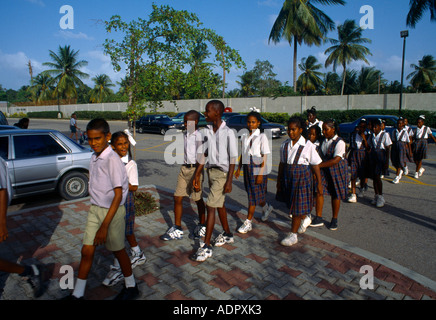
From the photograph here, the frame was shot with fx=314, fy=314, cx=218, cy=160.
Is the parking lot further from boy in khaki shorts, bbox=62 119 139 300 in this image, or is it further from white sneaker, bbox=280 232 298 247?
boy in khaki shorts, bbox=62 119 139 300

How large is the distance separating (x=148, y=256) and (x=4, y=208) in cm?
167

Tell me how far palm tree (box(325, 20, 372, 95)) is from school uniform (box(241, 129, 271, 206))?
37032 millimetres

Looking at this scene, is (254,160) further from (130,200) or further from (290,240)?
(130,200)

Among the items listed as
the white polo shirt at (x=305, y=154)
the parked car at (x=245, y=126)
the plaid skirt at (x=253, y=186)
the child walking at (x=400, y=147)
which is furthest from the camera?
the parked car at (x=245, y=126)

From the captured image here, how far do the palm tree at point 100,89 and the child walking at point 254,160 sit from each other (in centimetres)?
6103

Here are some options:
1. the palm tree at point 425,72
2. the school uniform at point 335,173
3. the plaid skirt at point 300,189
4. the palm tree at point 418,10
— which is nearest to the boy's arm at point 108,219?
the plaid skirt at point 300,189

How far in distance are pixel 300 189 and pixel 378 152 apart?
323 cm

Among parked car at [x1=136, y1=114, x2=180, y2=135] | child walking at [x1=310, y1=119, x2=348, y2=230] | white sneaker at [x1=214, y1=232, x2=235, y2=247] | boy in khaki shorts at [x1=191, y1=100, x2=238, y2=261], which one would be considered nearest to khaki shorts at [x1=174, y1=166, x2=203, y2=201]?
boy in khaki shorts at [x1=191, y1=100, x2=238, y2=261]

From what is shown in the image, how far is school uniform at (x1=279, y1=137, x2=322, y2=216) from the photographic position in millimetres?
4203

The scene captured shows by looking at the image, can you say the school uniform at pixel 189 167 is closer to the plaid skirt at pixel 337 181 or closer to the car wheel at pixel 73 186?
the plaid skirt at pixel 337 181

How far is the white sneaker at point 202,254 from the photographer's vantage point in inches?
145

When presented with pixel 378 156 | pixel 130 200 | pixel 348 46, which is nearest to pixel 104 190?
pixel 130 200

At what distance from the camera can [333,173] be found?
496 cm
